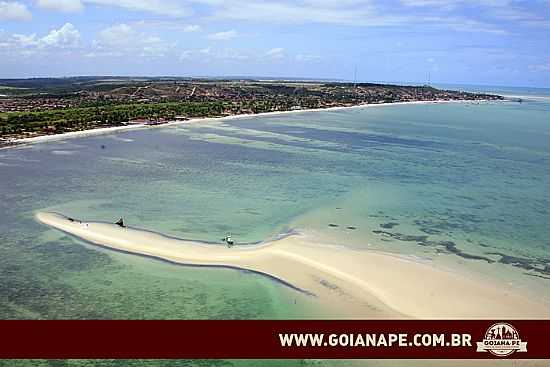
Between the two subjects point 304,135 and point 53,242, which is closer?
point 53,242

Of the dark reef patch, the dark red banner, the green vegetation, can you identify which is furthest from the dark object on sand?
the green vegetation

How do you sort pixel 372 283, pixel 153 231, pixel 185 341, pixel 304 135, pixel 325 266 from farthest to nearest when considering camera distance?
1. pixel 304 135
2. pixel 153 231
3. pixel 325 266
4. pixel 372 283
5. pixel 185 341

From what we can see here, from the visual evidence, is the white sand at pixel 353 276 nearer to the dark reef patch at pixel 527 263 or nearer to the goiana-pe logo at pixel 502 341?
the dark reef patch at pixel 527 263

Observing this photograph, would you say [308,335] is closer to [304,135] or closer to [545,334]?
[545,334]

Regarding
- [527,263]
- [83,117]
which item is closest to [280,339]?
[527,263]

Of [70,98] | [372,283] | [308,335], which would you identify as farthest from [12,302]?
[70,98]

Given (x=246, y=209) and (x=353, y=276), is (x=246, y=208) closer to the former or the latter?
(x=246, y=209)
